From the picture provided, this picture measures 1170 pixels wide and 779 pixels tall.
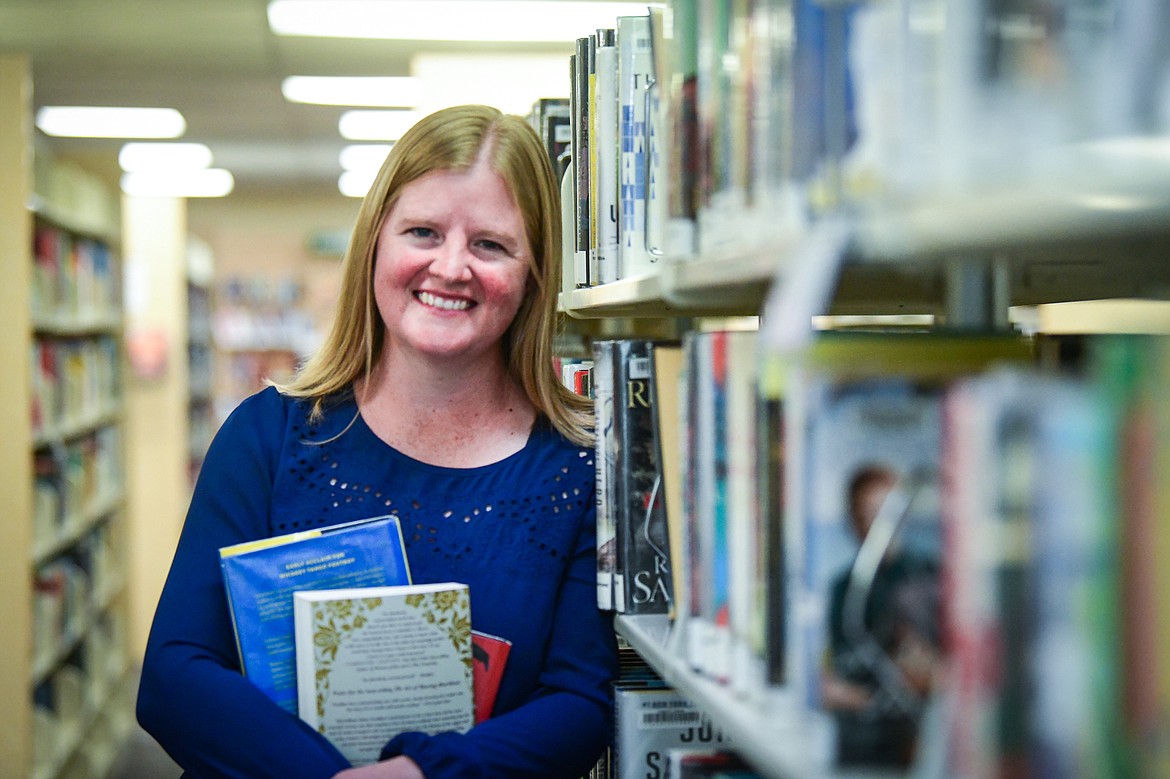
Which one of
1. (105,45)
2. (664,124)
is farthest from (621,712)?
(105,45)

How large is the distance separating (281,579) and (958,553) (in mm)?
966

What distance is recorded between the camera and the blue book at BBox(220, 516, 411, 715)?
1.39 metres

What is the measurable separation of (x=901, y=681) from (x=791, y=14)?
48 centimetres

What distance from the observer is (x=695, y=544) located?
108 centimetres

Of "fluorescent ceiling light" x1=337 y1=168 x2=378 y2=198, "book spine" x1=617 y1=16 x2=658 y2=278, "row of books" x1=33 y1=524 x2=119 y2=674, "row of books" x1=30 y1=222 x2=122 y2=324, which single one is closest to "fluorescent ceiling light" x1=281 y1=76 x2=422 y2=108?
"row of books" x1=30 y1=222 x2=122 y2=324

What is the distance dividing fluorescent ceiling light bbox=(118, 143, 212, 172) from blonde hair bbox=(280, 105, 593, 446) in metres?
5.28

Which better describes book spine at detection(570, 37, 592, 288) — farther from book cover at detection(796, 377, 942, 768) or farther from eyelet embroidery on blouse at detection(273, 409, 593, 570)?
book cover at detection(796, 377, 942, 768)

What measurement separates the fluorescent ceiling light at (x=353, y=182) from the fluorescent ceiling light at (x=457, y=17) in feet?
12.8

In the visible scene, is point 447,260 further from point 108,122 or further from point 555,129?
point 108,122

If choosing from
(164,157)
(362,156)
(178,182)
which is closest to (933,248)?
(362,156)

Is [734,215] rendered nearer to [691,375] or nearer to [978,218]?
[691,375]

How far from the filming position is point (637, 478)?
4.32ft

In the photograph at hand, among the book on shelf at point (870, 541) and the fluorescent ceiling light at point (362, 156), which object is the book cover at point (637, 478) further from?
the fluorescent ceiling light at point (362, 156)

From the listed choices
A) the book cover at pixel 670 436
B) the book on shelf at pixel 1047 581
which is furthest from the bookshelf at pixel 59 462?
the book on shelf at pixel 1047 581
